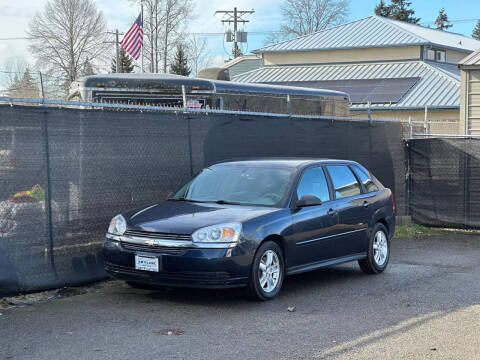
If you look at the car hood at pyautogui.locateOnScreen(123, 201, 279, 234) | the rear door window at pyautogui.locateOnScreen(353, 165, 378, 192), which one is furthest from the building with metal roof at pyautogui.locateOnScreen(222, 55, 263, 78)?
the car hood at pyautogui.locateOnScreen(123, 201, 279, 234)

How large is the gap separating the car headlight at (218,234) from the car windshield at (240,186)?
85 cm

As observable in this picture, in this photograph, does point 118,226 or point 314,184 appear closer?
point 118,226

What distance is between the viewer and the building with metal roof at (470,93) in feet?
73.5

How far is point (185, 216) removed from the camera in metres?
7.52

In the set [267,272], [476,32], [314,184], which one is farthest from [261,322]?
[476,32]

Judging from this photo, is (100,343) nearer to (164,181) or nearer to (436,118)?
(164,181)

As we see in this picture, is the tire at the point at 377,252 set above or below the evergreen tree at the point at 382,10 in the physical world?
below

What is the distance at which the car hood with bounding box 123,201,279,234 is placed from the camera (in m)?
7.25

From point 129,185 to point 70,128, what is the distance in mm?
1221

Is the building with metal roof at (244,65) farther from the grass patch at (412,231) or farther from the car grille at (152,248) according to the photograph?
the car grille at (152,248)

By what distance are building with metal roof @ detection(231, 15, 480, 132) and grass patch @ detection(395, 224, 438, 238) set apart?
19.0 metres

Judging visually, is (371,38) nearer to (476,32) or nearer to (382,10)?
(382,10)

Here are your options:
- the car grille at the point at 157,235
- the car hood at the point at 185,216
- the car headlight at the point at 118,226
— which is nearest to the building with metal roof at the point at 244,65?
the car hood at the point at 185,216

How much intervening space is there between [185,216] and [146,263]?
2.24 ft
